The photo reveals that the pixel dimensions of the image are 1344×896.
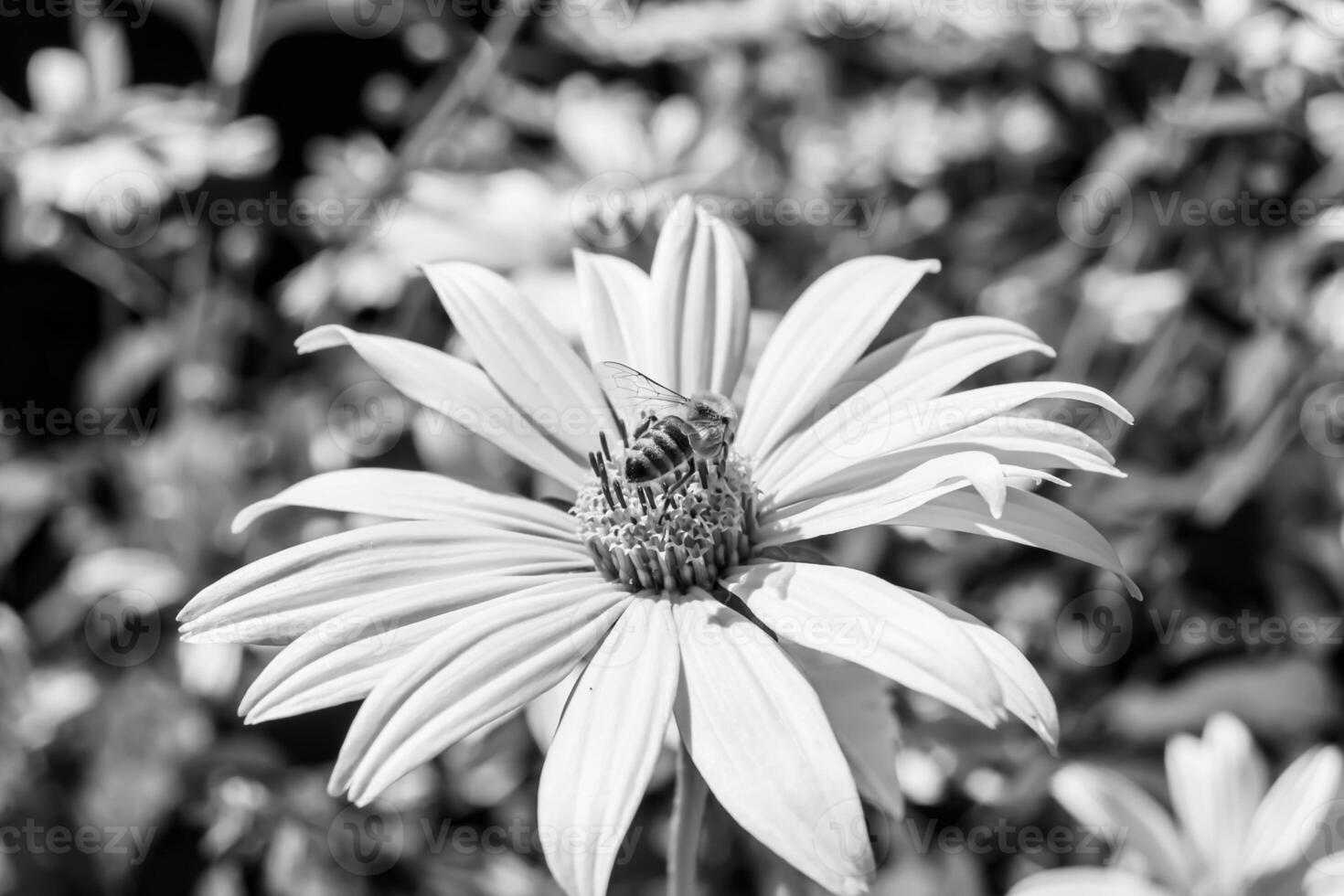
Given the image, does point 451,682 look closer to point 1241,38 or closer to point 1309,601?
point 1309,601

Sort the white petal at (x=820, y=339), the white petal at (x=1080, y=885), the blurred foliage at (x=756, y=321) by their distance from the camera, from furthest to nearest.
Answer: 1. the blurred foliage at (x=756, y=321)
2. the white petal at (x=1080, y=885)
3. the white petal at (x=820, y=339)

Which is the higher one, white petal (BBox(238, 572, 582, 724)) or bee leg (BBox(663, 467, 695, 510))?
bee leg (BBox(663, 467, 695, 510))

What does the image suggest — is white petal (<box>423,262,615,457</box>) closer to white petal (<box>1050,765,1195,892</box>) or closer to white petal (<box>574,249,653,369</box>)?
white petal (<box>574,249,653,369</box>)

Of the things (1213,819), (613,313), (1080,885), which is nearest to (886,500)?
(613,313)

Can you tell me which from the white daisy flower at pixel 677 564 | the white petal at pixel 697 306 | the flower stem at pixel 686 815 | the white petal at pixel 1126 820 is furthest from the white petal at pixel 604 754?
the white petal at pixel 1126 820

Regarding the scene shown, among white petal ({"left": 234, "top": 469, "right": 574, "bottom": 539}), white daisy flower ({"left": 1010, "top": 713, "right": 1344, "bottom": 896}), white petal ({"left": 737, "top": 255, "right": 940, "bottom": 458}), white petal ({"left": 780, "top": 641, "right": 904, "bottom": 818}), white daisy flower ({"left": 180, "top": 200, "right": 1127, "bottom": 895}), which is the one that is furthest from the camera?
white daisy flower ({"left": 1010, "top": 713, "right": 1344, "bottom": 896})

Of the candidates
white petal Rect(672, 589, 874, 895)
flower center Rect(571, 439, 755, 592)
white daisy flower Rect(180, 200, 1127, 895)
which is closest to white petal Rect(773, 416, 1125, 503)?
white daisy flower Rect(180, 200, 1127, 895)

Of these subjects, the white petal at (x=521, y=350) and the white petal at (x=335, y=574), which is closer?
the white petal at (x=335, y=574)

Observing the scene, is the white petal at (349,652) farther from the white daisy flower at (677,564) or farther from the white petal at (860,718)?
the white petal at (860,718)
